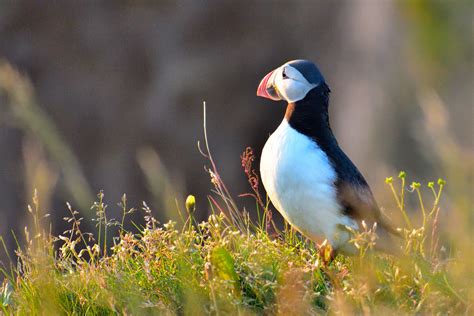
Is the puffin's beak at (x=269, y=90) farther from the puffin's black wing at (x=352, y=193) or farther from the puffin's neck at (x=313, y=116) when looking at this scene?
the puffin's black wing at (x=352, y=193)

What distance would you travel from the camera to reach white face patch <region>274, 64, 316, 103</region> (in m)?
3.73

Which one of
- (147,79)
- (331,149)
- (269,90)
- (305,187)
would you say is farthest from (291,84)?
(147,79)

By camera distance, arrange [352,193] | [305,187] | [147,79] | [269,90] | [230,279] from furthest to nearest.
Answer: [147,79]
[269,90]
[352,193]
[305,187]
[230,279]

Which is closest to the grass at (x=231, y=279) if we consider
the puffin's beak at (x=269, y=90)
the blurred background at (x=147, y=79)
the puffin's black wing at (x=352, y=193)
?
the puffin's black wing at (x=352, y=193)

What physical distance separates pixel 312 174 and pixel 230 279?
1.64 ft

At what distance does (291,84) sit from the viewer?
3.74m

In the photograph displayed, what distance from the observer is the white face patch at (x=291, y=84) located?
3.73m

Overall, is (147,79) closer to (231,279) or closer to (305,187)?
(305,187)

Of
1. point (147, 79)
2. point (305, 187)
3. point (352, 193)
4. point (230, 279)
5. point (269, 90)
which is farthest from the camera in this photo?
point (147, 79)

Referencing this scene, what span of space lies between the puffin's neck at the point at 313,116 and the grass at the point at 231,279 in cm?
23

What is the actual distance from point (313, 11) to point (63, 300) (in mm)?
6700

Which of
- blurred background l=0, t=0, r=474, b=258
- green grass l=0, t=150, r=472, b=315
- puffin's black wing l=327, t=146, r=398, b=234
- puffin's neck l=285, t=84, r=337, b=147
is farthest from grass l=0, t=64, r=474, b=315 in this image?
blurred background l=0, t=0, r=474, b=258

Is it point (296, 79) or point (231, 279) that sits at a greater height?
point (296, 79)

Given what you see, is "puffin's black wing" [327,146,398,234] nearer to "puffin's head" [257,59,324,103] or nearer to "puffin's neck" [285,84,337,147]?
"puffin's neck" [285,84,337,147]
